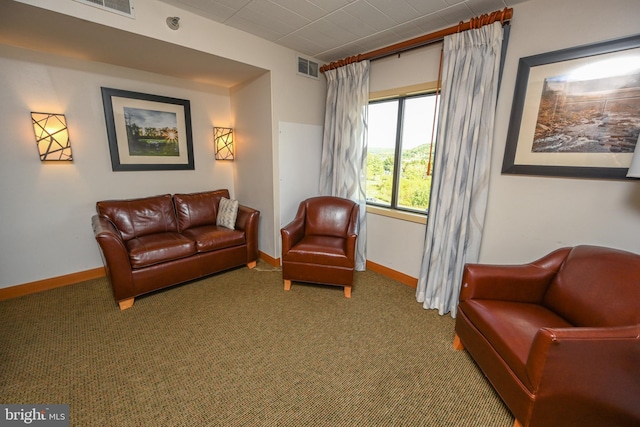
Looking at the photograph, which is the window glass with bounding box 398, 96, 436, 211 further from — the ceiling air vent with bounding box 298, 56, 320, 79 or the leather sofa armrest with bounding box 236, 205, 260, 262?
the leather sofa armrest with bounding box 236, 205, 260, 262

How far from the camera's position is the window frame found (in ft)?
8.57

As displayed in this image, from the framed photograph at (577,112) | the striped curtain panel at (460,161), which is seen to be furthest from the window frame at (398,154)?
the framed photograph at (577,112)

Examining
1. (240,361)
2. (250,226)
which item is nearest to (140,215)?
(250,226)

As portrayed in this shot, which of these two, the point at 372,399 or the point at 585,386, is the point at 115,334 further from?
the point at 585,386


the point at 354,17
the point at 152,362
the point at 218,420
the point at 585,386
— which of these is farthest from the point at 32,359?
the point at 354,17

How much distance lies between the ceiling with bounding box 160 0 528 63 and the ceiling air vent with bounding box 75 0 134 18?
0.28m

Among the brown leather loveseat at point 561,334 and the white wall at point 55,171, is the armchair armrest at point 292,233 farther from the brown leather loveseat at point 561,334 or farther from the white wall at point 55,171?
the white wall at point 55,171

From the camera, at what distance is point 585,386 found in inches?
44.8

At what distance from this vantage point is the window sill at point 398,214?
2687 millimetres

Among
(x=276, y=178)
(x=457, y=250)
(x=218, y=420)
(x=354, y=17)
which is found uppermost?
(x=354, y=17)

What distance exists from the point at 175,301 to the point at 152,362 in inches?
30.9

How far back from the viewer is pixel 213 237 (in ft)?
9.30

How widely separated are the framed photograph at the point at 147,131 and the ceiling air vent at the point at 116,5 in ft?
3.54

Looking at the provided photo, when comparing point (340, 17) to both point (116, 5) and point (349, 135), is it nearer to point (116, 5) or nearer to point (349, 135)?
point (349, 135)
